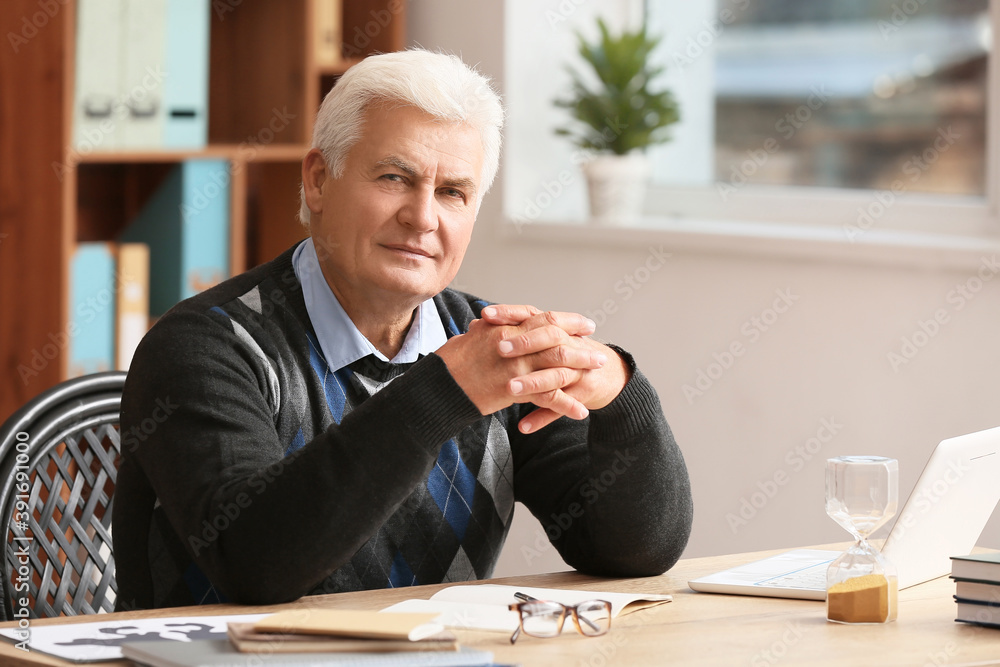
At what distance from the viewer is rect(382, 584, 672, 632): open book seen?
1.21m

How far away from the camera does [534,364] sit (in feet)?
4.52

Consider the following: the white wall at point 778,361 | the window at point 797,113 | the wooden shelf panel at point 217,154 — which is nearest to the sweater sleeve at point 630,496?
the white wall at point 778,361

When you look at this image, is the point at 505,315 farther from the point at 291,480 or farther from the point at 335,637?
the point at 335,637

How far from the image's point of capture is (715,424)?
2.56 meters

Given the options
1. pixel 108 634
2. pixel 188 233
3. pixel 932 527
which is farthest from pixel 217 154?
pixel 932 527

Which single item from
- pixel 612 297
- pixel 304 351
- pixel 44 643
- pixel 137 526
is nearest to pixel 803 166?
pixel 612 297

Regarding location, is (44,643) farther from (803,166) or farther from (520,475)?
(803,166)

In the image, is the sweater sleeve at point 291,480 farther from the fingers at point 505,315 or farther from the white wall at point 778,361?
the white wall at point 778,361

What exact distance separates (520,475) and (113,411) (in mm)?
570

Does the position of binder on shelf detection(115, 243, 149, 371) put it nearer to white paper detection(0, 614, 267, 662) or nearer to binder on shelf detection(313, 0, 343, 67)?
binder on shelf detection(313, 0, 343, 67)

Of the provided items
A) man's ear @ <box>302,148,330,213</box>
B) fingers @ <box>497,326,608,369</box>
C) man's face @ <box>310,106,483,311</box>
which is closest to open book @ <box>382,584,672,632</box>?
fingers @ <box>497,326,608,369</box>


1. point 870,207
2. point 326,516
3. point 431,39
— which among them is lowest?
point 326,516

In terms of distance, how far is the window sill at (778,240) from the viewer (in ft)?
7.22

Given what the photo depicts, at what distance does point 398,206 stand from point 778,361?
1126 mm
